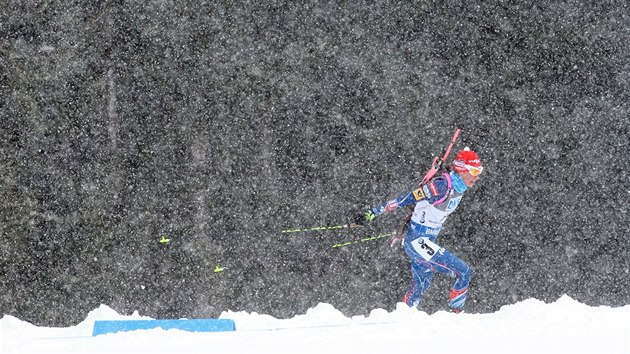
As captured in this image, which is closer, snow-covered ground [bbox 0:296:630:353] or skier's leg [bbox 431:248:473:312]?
snow-covered ground [bbox 0:296:630:353]

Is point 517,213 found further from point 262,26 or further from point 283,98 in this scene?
point 262,26

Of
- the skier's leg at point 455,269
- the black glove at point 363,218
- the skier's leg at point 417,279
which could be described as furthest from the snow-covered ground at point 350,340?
the black glove at point 363,218

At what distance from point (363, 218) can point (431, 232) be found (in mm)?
531

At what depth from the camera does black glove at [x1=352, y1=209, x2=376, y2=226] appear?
4961mm

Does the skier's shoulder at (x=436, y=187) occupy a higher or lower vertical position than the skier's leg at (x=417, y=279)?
higher

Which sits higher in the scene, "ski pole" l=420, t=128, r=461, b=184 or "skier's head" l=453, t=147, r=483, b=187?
"skier's head" l=453, t=147, r=483, b=187

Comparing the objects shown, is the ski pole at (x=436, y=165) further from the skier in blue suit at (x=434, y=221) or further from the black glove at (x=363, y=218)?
the black glove at (x=363, y=218)

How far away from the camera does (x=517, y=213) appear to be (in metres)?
5.58

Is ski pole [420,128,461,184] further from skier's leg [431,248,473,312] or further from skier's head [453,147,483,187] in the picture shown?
skier's leg [431,248,473,312]

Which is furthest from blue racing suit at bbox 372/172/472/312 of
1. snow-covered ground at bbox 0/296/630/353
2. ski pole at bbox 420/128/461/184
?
snow-covered ground at bbox 0/296/630/353

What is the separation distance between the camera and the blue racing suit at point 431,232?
193 inches

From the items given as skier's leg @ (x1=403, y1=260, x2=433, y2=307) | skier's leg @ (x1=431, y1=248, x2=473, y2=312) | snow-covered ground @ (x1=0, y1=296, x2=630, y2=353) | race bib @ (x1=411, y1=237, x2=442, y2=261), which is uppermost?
snow-covered ground @ (x1=0, y1=296, x2=630, y2=353)

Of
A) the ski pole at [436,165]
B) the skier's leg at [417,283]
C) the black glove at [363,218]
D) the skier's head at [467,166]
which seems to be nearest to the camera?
the skier's head at [467,166]

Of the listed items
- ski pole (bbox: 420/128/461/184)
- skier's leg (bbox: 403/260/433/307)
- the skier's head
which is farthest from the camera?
skier's leg (bbox: 403/260/433/307)
